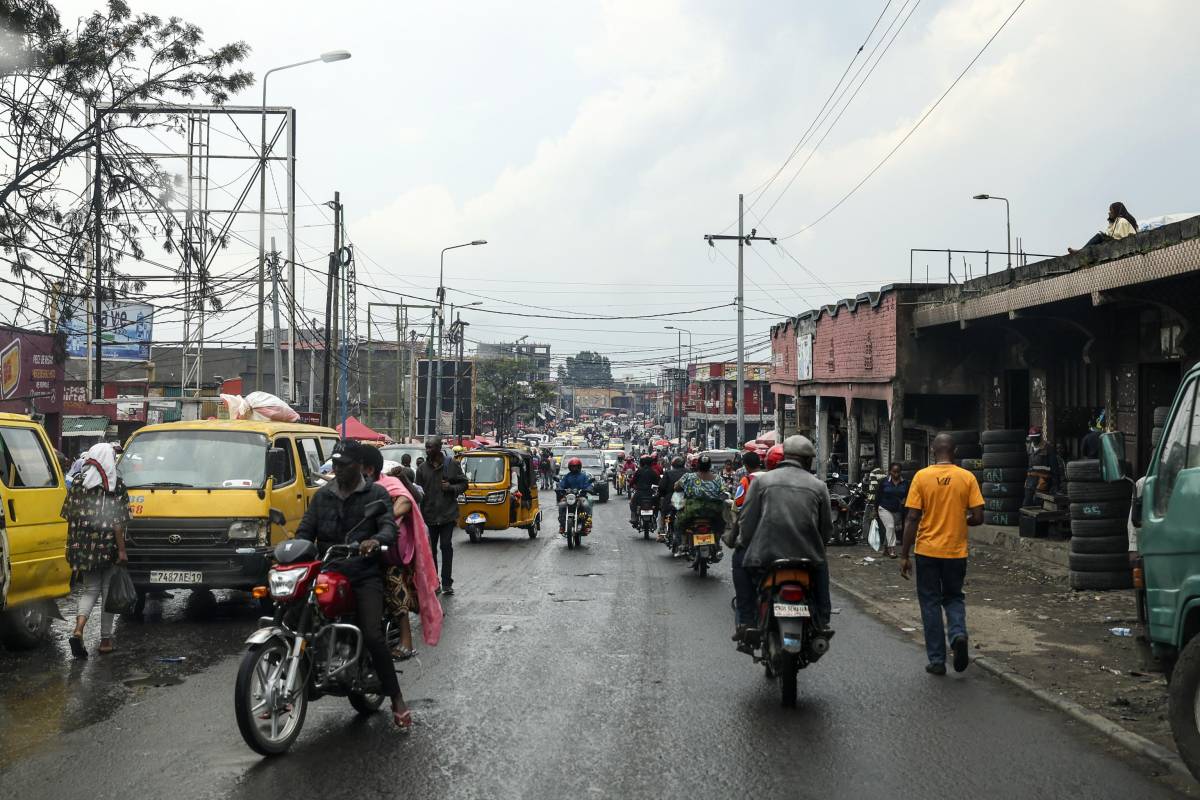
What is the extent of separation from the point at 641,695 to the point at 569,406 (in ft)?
563

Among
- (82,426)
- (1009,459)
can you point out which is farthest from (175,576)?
(82,426)

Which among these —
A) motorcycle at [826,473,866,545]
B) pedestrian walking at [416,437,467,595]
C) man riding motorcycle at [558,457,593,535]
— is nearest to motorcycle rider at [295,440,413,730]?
pedestrian walking at [416,437,467,595]

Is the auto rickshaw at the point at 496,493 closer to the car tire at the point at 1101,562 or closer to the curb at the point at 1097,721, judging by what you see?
the car tire at the point at 1101,562

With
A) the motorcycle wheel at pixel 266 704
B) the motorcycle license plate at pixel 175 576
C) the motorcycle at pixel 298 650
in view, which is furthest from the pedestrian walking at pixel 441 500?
the motorcycle wheel at pixel 266 704

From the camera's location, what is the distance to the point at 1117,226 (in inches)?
653

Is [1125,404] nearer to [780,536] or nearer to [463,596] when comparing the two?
[463,596]

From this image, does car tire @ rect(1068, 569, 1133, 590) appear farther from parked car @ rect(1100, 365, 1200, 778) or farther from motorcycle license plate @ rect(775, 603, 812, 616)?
motorcycle license plate @ rect(775, 603, 812, 616)

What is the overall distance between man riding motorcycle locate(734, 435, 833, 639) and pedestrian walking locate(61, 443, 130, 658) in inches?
207

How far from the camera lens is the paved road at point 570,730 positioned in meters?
5.80

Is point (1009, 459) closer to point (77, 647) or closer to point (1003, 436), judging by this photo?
point (1003, 436)

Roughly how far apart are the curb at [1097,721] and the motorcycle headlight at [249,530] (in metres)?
6.86

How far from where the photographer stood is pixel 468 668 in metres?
8.97

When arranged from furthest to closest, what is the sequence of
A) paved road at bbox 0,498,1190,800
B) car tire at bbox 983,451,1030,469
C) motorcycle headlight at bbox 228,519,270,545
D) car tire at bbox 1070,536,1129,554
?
car tire at bbox 983,451,1030,469 < car tire at bbox 1070,536,1129,554 < motorcycle headlight at bbox 228,519,270,545 < paved road at bbox 0,498,1190,800

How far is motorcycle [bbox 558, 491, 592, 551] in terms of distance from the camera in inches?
842
